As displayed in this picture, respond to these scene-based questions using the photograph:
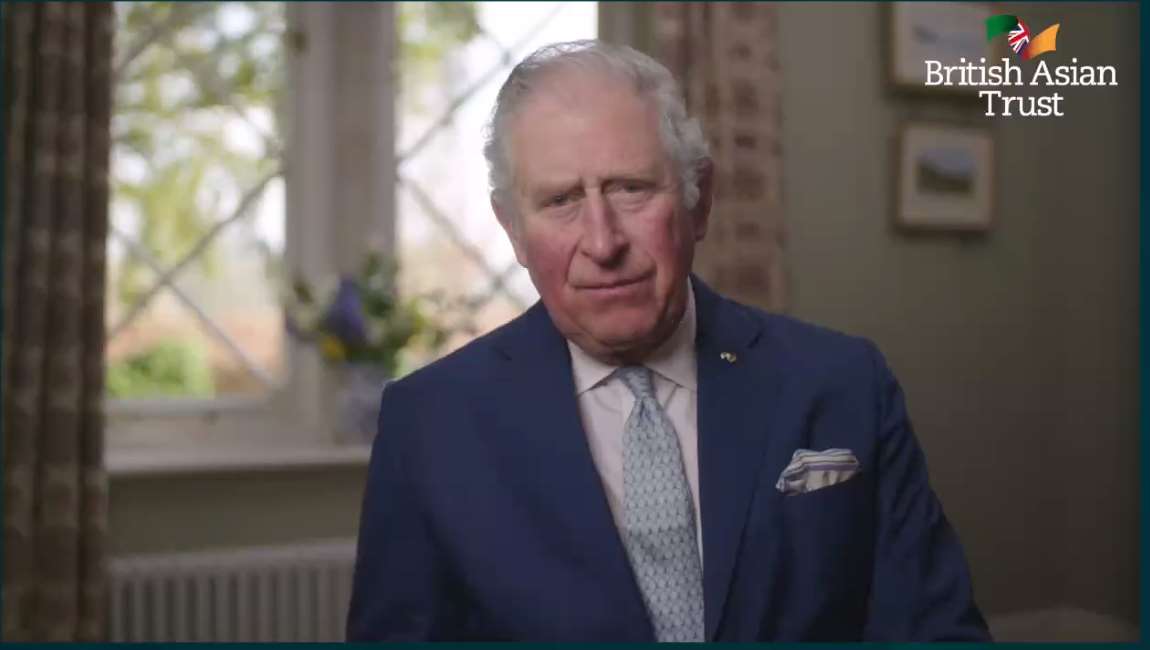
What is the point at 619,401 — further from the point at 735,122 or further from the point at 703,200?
the point at 735,122

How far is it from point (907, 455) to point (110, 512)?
6.04 ft

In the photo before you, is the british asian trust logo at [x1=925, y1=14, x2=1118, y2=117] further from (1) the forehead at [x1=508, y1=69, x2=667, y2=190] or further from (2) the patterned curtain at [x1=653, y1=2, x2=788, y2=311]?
(1) the forehead at [x1=508, y1=69, x2=667, y2=190]

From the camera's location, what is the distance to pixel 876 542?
34.2 inches

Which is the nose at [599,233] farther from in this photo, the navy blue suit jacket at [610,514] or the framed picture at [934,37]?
the framed picture at [934,37]

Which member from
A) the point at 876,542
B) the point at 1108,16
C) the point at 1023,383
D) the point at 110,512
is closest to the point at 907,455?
the point at 876,542

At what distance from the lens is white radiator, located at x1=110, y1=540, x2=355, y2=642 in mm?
2117

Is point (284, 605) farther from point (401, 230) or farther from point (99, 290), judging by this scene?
point (401, 230)

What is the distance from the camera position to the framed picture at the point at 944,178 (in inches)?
111

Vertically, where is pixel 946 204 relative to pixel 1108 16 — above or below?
below

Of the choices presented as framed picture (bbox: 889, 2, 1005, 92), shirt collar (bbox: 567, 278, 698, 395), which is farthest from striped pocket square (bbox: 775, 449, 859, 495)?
framed picture (bbox: 889, 2, 1005, 92)

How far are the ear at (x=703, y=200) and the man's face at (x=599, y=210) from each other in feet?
0.04

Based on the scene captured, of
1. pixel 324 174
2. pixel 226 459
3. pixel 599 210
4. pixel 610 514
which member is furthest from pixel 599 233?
pixel 324 174

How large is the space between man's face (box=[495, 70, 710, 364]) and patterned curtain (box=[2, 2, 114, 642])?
152 centimetres

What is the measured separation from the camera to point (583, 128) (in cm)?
76
